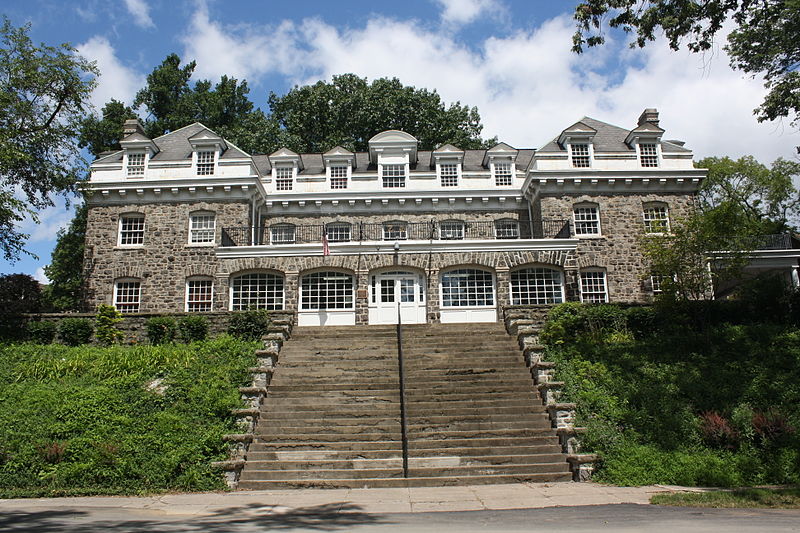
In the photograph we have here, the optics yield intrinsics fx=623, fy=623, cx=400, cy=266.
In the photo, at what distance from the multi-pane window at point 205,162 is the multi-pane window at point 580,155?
15051 mm

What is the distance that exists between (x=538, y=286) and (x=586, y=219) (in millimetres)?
3848

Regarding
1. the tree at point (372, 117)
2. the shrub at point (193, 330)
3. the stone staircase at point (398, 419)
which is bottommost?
the stone staircase at point (398, 419)

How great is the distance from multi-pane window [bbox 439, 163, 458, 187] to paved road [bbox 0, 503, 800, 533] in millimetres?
19151

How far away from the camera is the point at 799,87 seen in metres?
18.5

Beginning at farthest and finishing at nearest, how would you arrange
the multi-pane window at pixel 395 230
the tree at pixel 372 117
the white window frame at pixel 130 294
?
the tree at pixel 372 117 < the multi-pane window at pixel 395 230 < the white window frame at pixel 130 294

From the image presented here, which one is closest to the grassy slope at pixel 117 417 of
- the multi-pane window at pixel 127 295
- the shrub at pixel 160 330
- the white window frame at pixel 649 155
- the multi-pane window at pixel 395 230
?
the shrub at pixel 160 330

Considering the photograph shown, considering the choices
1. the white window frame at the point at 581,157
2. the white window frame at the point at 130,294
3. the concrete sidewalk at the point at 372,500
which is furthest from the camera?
the white window frame at the point at 581,157

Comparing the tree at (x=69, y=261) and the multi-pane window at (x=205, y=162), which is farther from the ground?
the multi-pane window at (x=205, y=162)

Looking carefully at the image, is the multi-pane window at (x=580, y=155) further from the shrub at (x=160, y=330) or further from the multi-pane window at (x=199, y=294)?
the shrub at (x=160, y=330)

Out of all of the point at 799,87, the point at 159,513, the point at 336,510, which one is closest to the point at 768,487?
the point at 336,510

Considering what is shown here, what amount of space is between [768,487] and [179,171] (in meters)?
23.0

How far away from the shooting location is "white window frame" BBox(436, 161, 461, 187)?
27.4 m

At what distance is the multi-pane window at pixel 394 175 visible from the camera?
89.8ft

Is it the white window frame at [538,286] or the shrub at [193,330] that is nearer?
the shrub at [193,330]
